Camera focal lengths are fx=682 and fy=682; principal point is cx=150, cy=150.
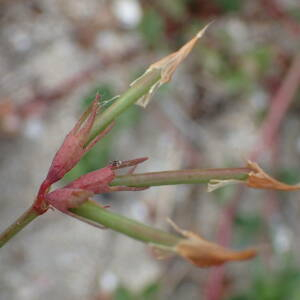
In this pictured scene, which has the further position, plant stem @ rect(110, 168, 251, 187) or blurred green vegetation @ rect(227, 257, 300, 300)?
blurred green vegetation @ rect(227, 257, 300, 300)

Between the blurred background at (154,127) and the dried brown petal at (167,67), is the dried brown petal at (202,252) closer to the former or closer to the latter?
the dried brown petal at (167,67)

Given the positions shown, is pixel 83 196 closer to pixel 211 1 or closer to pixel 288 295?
pixel 288 295

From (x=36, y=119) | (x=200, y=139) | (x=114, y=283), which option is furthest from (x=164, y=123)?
(x=114, y=283)

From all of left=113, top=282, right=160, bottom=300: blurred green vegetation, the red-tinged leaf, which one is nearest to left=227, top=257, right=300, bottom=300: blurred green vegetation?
left=113, top=282, right=160, bottom=300: blurred green vegetation

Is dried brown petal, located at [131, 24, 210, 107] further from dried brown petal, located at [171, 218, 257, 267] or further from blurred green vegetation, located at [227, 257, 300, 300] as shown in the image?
blurred green vegetation, located at [227, 257, 300, 300]

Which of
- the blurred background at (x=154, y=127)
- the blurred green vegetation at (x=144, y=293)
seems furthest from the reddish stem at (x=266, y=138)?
the blurred green vegetation at (x=144, y=293)

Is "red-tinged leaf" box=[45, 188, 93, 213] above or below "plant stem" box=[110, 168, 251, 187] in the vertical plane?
above

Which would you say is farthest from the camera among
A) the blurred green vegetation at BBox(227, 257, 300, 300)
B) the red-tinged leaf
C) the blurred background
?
the blurred background
